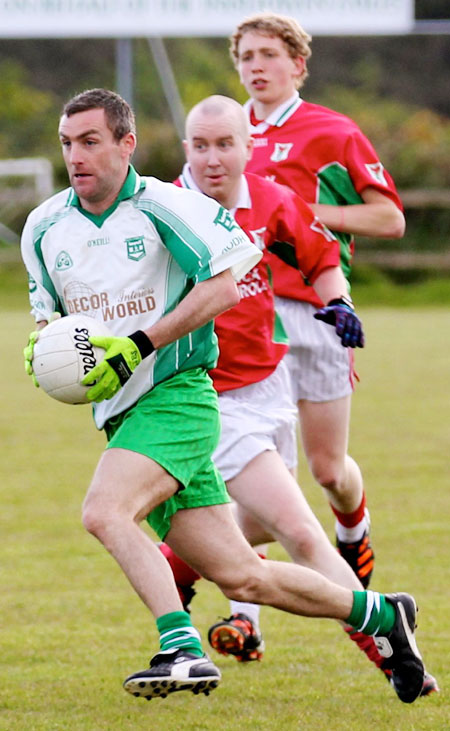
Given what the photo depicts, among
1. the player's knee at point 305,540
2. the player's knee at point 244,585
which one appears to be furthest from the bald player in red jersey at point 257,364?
the player's knee at point 244,585

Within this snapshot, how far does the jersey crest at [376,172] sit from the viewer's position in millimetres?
5520

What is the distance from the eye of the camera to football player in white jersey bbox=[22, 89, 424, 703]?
12.7ft

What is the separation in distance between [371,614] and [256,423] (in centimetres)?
87

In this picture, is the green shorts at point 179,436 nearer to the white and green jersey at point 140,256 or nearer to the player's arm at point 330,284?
the white and green jersey at point 140,256

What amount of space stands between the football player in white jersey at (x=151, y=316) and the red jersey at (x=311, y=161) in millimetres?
1441

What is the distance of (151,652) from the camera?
5117 mm

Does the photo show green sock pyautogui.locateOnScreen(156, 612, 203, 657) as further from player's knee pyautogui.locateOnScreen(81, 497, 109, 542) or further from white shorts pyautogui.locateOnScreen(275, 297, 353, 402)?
white shorts pyautogui.locateOnScreen(275, 297, 353, 402)

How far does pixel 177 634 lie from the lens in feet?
12.2

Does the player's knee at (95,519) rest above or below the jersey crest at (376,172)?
below

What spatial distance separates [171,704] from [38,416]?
774 cm

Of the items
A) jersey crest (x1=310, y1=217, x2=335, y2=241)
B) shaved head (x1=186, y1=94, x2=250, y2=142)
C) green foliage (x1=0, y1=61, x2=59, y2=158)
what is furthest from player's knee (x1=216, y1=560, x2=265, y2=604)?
green foliage (x1=0, y1=61, x2=59, y2=158)

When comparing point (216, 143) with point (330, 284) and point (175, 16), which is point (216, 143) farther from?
point (175, 16)

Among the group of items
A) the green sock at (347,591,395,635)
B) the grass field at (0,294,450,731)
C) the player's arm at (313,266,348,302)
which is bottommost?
the grass field at (0,294,450,731)

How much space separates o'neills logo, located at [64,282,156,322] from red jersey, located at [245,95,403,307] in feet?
4.99
